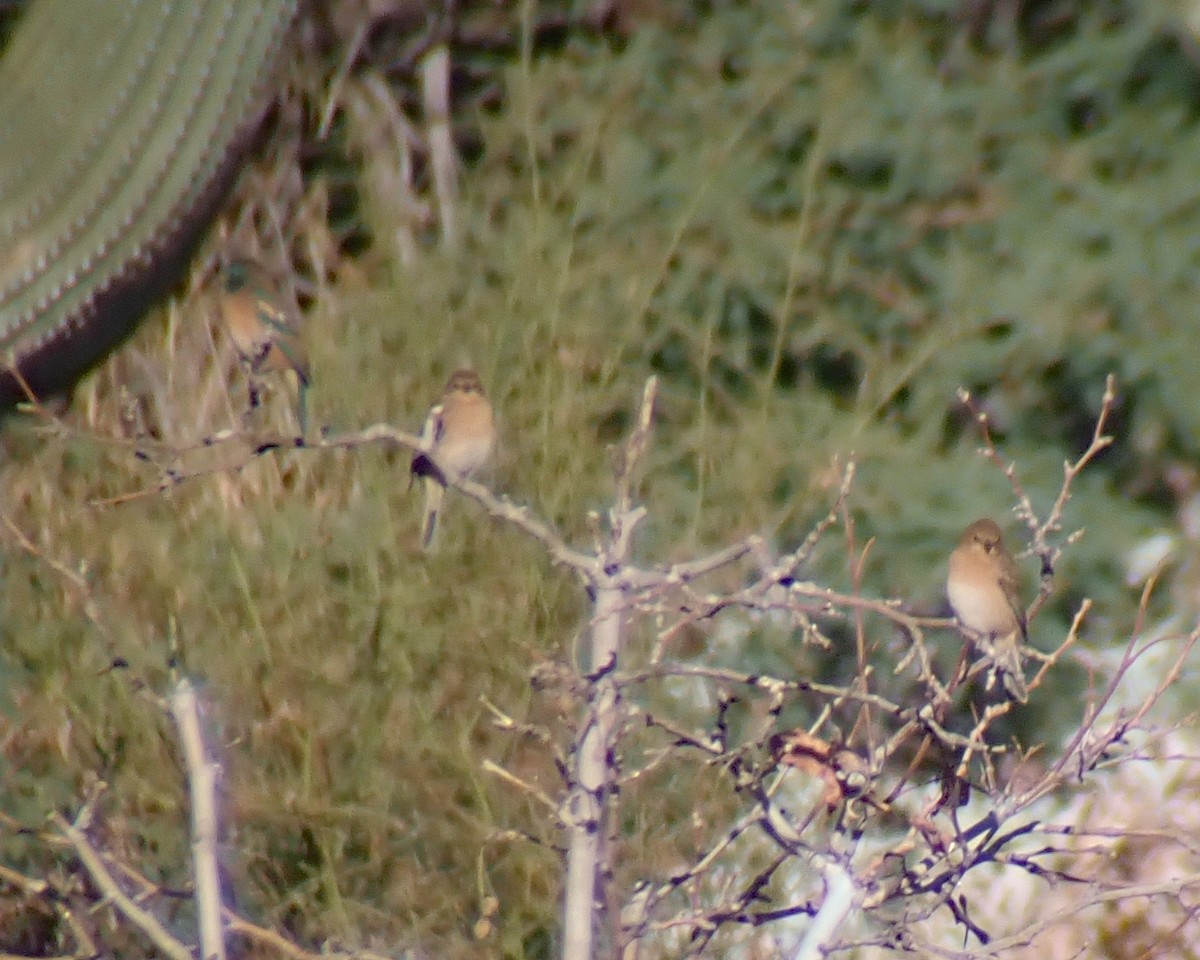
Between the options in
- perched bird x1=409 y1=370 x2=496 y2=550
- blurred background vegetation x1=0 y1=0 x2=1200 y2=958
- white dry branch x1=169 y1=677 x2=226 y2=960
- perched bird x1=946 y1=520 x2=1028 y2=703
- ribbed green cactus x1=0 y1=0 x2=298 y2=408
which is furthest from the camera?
ribbed green cactus x1=0 y1=0 x2=298 y2=408

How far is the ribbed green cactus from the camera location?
12.9ft

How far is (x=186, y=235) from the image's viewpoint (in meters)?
4.21

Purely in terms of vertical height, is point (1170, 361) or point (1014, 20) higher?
point (1014, 20)

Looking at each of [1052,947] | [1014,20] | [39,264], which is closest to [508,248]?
[39,264]

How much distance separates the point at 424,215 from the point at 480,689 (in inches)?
57.4

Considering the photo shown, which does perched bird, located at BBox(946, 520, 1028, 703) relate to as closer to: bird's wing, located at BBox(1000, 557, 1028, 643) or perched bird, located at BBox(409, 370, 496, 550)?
bird's wing, located at BBox(1000, 557, 1028, 643)

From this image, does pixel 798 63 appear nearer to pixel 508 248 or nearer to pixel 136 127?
pixel 508 248

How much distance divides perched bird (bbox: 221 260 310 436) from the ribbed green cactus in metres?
0.17

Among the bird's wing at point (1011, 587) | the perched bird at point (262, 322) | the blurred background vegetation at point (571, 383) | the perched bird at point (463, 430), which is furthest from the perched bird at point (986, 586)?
the perched bird at point (262, 322)

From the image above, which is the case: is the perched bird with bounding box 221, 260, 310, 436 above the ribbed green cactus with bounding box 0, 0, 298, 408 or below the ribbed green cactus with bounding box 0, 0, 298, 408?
below

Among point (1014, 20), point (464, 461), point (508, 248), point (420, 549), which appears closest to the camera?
point (464, 461)

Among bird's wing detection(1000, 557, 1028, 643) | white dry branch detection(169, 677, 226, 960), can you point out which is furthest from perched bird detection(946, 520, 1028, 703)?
white dry branch detection(169, 677, 226, 960)

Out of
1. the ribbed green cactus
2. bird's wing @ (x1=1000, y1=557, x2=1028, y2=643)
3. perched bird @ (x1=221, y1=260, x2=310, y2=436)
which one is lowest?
bird's wing @ (x1=1000, y1=557, x2=1028, y2=643)

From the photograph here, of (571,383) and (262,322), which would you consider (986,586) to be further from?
(262,322)
